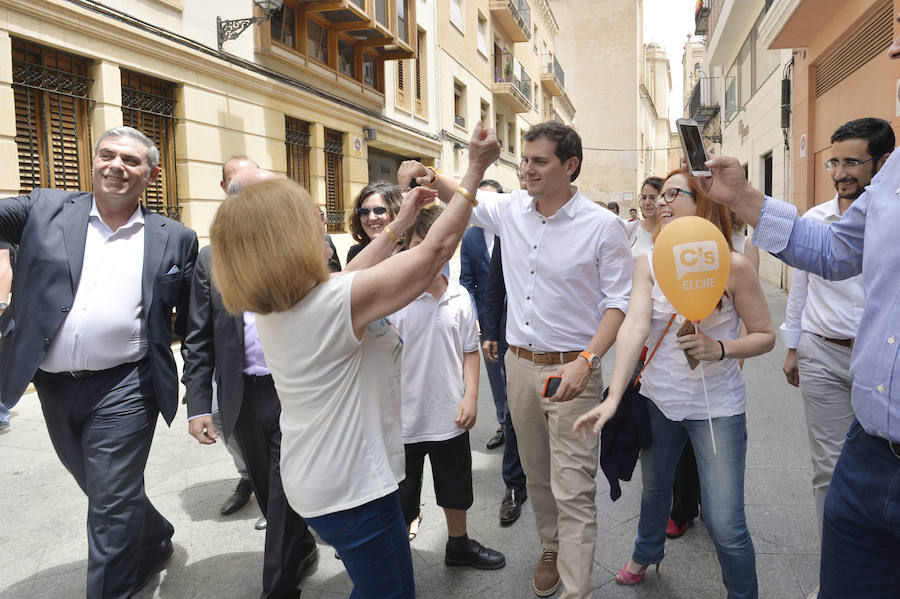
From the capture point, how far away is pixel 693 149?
191 centimetres

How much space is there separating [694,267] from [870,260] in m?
0.76

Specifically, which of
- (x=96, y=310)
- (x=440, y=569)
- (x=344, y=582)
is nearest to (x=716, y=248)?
(x=440, y=569)

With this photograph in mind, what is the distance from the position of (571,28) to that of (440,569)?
158ft

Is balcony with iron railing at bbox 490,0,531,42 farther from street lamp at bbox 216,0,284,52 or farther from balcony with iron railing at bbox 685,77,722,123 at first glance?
street lamp at bbox 216,0,284,52

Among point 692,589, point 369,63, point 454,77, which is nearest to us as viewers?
point 692,589

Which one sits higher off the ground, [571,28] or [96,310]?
[571,28]

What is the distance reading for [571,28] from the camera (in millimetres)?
45375

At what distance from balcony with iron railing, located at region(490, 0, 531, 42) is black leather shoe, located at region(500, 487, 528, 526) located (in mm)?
22552

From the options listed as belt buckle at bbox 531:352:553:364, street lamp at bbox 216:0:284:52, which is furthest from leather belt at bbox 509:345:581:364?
street lamp at bbox 216:0:284:52

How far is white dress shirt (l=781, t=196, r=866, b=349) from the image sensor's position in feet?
9.64

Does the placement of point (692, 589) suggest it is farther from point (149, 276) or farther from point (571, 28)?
point (571, 28)

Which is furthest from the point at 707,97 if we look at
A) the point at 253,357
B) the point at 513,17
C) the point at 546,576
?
the point at 253,357

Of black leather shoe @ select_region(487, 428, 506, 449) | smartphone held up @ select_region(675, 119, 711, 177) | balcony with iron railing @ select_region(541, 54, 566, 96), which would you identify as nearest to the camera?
smartphone held up @ select_region(675, 119, 711, 177)

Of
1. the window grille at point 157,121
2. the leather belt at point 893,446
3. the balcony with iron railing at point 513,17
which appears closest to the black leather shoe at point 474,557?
the leather belt at point 893,446
